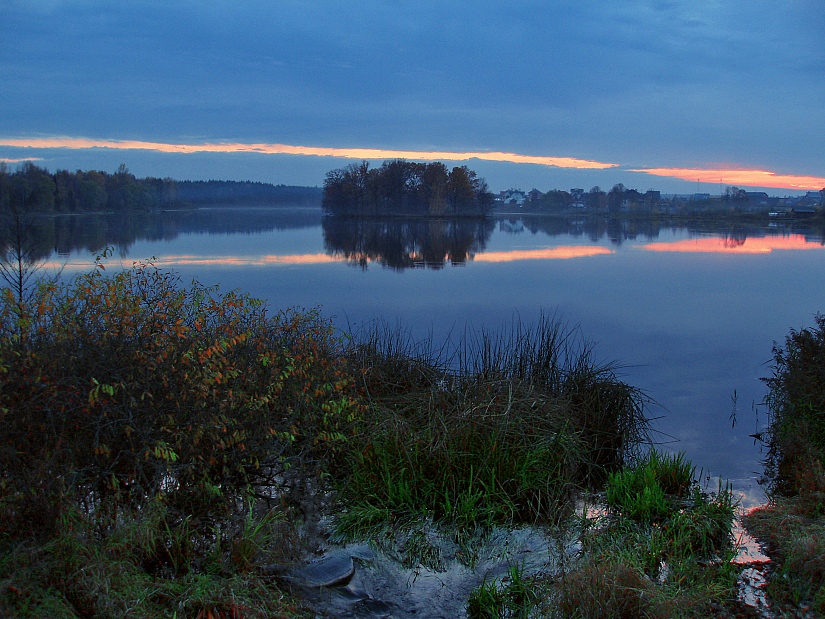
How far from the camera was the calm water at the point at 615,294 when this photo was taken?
13188 millimetres

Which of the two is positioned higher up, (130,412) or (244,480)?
(130,412)

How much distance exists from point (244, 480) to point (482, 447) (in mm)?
2538

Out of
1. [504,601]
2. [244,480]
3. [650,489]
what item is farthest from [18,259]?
Result: [650,489]

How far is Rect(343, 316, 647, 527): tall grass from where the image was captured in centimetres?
692

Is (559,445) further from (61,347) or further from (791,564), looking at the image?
(61,347)

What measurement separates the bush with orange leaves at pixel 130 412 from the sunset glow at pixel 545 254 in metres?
38.0

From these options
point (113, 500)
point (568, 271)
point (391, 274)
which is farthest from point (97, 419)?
point (568, 271)

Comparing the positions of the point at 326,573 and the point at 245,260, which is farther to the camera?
the point at 245,260

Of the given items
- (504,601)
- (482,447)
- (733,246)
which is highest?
(733,246)

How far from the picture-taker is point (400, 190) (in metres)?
109

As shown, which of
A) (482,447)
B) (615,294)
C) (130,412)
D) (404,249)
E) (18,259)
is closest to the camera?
(130,412)

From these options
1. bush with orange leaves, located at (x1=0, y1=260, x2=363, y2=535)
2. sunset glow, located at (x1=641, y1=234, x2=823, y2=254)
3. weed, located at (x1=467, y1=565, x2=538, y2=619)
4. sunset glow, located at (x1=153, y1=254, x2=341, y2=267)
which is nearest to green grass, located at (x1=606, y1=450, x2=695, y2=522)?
weed, located at (x1=467, y1=565, x2=538, y2=619)

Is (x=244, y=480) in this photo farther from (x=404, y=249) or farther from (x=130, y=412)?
(x=404, y=249)

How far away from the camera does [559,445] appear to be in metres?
7.96
